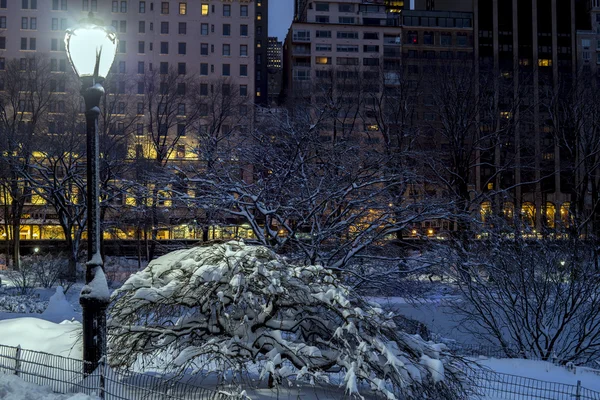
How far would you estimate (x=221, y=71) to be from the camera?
283 feet

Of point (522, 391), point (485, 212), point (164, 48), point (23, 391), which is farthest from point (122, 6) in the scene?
point (23, 391)

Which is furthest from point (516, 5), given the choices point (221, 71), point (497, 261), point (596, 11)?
point (497, 261)

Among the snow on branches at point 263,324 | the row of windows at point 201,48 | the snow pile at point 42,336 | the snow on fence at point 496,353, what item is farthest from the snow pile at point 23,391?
the row of windows at point 201,48

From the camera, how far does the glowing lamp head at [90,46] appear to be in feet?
26.3

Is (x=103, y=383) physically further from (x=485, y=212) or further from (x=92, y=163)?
(x=485, y=212)

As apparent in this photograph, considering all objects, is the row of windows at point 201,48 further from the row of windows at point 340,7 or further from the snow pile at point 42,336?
the snow pile at point 42,336

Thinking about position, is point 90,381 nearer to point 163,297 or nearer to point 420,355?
point 163,297

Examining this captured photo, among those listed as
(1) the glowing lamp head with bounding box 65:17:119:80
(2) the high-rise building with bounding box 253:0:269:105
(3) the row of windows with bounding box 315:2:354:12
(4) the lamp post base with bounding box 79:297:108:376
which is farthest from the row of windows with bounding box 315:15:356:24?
(4) the lamp post base with bounding box 79:297:108:376

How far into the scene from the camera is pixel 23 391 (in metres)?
8.27

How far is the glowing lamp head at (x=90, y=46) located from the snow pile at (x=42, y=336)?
14.1 ft

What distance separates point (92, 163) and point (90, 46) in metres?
1.48

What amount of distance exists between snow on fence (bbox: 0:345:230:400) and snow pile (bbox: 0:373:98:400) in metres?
0.15

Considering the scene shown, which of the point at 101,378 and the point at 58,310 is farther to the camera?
the point at 58,310

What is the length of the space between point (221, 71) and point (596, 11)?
60992 millimetres
